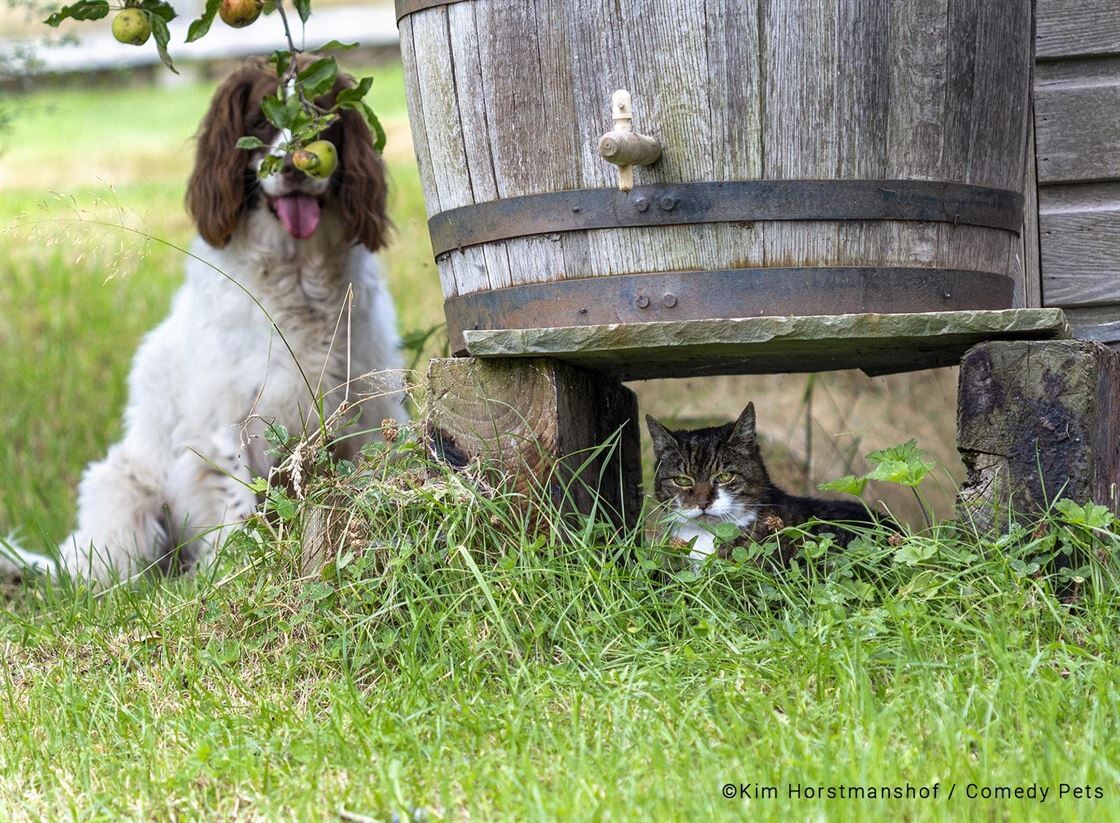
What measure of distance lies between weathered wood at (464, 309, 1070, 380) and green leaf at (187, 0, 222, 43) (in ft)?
2.98

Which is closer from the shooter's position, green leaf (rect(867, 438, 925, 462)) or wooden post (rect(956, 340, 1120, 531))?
wooden post (rect(956, 340, 1120, 531))

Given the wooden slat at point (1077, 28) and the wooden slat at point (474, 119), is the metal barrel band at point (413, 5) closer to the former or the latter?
the wooden slat at point (474, 119)

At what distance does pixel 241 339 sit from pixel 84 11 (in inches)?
60.7

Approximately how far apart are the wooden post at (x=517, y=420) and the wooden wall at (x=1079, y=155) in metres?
1.71

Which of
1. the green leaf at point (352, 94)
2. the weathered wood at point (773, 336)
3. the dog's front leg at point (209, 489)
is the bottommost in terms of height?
the dog's front leg at point (209, 489)

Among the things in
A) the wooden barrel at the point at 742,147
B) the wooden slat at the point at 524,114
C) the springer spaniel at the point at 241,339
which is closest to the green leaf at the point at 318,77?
the wooden barrel at the point at 742,147

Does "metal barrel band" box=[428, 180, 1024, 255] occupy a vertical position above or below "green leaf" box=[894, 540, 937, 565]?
above

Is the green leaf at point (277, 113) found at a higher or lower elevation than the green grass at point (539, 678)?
higher

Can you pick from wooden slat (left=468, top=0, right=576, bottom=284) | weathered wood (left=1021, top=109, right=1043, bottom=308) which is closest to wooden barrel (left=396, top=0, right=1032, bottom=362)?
wooden slat (left=468, top=0, right=576, bottom=284)

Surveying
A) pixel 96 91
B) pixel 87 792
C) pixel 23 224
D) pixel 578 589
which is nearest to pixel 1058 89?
pixel 578 589

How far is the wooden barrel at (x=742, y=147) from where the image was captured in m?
2.57

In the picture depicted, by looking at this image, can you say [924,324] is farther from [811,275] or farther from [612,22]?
[612,22]

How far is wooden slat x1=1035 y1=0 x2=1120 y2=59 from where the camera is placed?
3.62 metres

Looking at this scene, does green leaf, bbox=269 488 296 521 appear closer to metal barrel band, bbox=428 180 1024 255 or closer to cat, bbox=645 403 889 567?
metal barrel band, bbox=428 180 1024 255
